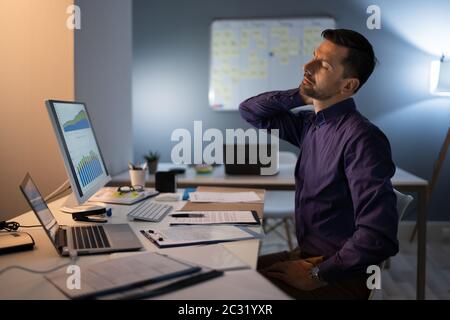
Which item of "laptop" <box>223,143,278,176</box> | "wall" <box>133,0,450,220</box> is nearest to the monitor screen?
"laptop" <box>223,143,278,176</box>

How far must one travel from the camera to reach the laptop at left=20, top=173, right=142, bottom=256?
128 centimetres

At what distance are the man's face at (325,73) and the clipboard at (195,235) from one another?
21.9 inches

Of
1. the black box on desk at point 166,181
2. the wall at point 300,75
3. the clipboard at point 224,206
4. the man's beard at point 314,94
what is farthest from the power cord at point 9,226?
the wall at point 300,75

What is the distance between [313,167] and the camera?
5.44ft

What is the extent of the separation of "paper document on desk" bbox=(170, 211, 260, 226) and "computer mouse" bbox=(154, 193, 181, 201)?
1.02 feet

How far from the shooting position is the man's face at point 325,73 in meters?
1.58

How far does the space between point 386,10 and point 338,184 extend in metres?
3.12

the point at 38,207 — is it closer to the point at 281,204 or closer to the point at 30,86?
the point at 30,86

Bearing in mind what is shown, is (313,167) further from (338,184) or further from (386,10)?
(386,10)

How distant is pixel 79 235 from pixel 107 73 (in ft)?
4.94

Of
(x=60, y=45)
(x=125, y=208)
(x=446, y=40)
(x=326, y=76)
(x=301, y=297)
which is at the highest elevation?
(x=446, y=40)

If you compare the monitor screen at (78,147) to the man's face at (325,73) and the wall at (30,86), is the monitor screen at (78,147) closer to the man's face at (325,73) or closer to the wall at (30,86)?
the wall at (30,86)
